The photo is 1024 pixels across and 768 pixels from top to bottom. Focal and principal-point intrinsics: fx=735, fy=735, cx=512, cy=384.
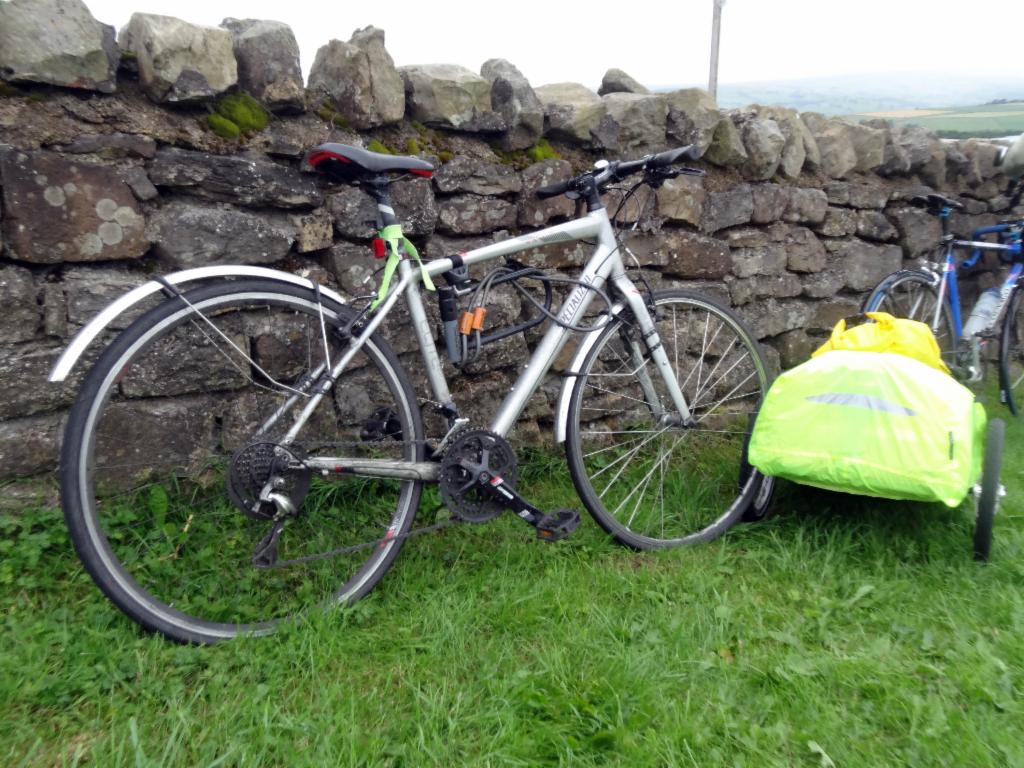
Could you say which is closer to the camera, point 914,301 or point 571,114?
point 571,114

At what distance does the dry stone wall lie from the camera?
207cm

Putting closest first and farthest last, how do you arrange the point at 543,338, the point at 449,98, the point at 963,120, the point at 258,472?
the point at 258,472
the point at 543,338
the point at 449,98
the point at 963,120

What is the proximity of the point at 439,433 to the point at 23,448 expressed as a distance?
1.41 metres

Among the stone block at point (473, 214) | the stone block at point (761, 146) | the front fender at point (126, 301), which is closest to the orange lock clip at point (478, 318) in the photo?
the front fender at point (126, 301)

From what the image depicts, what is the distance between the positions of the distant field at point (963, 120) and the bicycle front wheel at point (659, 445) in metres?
2.53

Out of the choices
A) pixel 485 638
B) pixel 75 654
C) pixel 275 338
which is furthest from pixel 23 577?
pixel 485 638

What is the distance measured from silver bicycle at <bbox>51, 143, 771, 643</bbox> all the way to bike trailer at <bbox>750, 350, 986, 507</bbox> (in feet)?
1.32

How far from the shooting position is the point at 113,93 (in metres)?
2.16

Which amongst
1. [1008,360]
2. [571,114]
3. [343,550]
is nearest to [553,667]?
[343,550]

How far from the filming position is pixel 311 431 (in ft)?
8.26

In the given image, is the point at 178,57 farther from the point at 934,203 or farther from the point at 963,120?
the point at 963,120

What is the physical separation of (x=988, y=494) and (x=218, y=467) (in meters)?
2.53

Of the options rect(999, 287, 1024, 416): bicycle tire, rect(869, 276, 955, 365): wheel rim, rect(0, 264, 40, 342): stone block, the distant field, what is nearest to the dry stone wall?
rect(0, 264, 40, 342): stone block

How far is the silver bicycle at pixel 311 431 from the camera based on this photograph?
1961 millimetres
